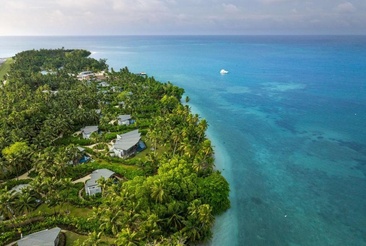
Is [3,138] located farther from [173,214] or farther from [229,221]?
[229,221]

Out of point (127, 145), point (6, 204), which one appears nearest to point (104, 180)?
point (6, 204)

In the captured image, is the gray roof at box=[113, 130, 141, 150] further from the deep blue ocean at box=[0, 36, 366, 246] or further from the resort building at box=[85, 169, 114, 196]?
the deep blue ocean at box=[0, 36, 366, 246]

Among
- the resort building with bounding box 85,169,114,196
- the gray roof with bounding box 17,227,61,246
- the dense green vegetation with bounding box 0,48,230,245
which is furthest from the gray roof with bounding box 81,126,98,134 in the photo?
the gray roof with bounding box 17,227,61,246

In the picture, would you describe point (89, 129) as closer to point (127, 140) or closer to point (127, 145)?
point (127, 140)

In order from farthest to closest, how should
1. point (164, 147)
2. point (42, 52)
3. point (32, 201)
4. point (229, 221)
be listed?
1. point (42, 52)
2. point (164, 147)
3. point (229, 221)
4. point (32, 201)

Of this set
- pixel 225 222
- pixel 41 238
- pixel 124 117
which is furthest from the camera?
pixel 124 117

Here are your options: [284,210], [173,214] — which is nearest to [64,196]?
[173,214]
